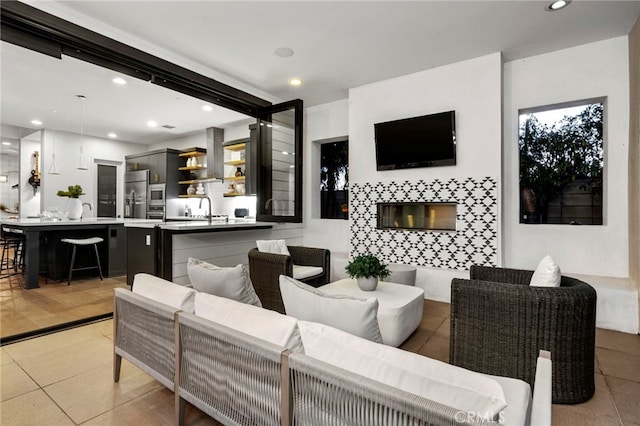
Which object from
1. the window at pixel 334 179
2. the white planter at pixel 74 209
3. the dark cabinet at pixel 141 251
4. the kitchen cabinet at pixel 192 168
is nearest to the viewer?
the dark cabinet at pixel 141 251

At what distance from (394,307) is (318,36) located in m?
2.77

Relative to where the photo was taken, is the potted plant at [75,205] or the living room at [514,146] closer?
the living room at [514,146]

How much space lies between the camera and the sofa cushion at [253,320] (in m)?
1.40

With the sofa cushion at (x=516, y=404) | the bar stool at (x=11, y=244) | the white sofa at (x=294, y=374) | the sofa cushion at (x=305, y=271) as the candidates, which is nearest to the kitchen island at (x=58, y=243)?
the bar stool at (x=11, y=244)

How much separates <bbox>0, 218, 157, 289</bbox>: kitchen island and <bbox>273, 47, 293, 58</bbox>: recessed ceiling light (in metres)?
2.96

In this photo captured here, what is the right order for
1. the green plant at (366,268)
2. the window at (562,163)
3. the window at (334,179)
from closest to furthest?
1. the green plant at (366,268)
2. the window at (562,163)
3. the window at (334,179)

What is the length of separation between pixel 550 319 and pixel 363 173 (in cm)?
318

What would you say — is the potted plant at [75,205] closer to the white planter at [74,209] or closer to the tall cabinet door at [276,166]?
the white planter at [74,209]

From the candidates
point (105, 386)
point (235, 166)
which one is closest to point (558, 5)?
point (105, 386)

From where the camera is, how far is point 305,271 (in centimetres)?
371

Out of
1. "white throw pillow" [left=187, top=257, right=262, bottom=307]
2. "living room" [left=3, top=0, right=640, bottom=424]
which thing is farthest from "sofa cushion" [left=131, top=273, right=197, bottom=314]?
"living room" [left=3, top=0, right=640, bottom=424]

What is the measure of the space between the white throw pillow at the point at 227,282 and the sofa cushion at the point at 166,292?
0.21 meters

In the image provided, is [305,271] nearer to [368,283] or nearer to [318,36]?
[368,283]

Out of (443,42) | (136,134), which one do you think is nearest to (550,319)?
(443,42)
